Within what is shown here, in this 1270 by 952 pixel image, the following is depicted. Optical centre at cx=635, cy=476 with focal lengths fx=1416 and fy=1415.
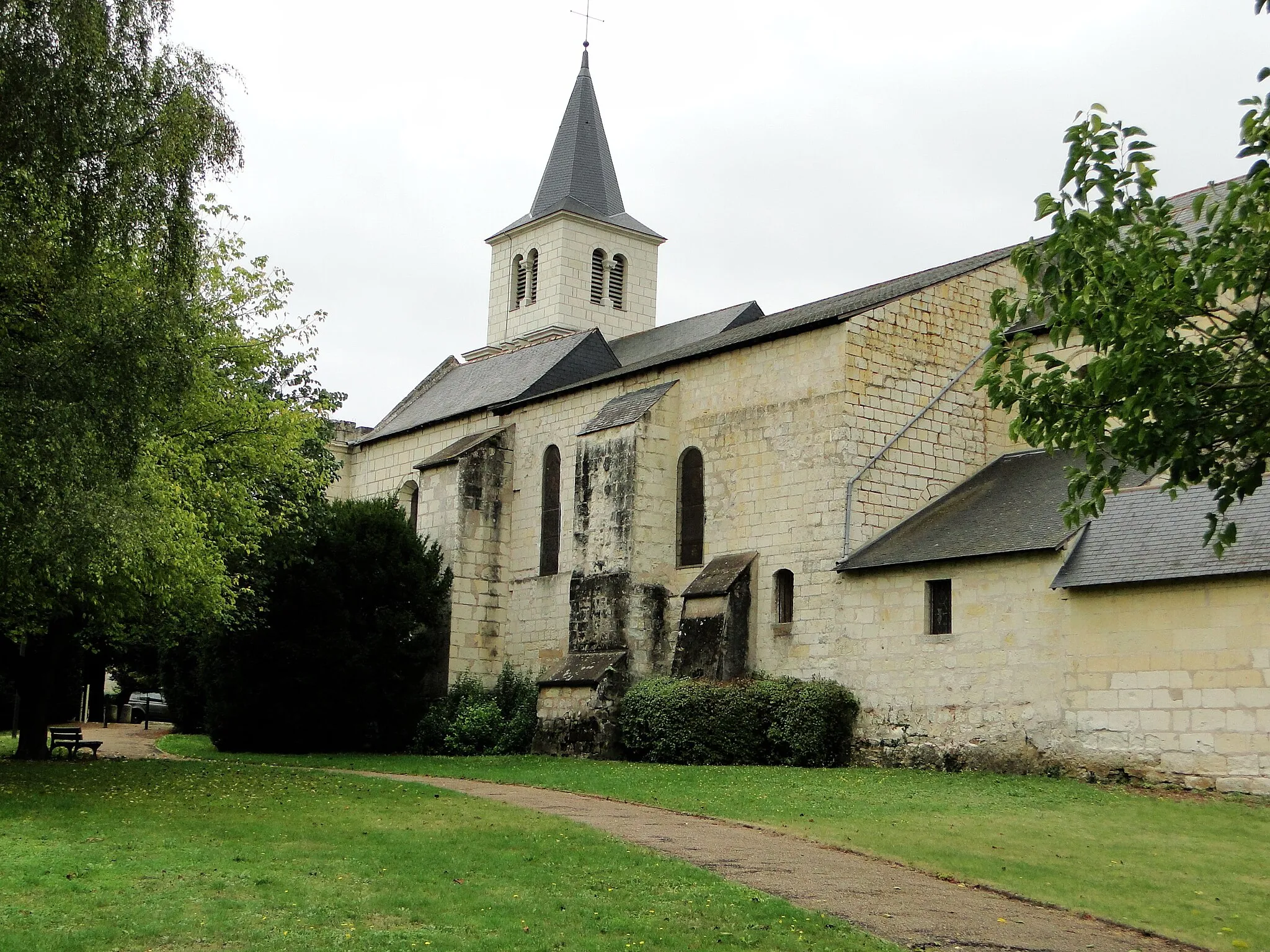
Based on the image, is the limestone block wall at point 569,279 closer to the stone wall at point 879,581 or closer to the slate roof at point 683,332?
the slate roof at point 683,332

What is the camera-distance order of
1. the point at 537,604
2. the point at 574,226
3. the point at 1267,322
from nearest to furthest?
the point at 1267,322, the point at 537,604, the point at 574,226

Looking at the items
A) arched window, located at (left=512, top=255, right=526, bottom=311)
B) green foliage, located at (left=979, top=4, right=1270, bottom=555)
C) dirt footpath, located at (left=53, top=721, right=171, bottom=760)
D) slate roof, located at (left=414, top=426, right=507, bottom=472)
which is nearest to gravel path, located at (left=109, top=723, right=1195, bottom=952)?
green foliage, located at (left=979, top=4, right=1270, bottom=555)

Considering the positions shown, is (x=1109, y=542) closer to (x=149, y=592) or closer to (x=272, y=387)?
(x=149, y=592)

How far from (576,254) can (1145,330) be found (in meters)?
42.5

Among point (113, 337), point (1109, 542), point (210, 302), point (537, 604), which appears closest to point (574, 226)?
point (537, 604)

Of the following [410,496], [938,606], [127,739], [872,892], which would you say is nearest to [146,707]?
[127,739]

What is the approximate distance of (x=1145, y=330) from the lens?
30.4 feet

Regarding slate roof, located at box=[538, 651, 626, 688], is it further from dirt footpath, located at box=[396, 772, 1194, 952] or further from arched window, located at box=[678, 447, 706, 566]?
dirt footpath, located at box=[396, 772, 1194, 952]

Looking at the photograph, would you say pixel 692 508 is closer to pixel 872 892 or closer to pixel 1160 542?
pixel 1160 542

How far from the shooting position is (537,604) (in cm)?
3297

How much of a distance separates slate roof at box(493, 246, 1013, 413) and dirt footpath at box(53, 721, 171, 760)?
12.1 metres

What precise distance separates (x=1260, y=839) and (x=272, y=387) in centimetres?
2061

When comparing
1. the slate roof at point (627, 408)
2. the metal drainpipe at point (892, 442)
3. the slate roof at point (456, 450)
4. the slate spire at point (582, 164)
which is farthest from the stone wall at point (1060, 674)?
the slate spire at point (582, 164)

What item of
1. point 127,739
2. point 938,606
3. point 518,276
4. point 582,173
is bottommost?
point 127,739
